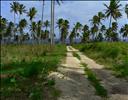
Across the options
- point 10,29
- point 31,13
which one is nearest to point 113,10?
point 31,13

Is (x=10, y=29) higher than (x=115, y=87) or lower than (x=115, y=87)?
lower

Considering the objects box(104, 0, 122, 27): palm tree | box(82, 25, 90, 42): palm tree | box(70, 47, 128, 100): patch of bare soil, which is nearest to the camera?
box(70, 47, 128, 100): patch of bare soil

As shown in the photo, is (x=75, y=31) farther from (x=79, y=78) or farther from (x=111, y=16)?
(x=79, y=78)

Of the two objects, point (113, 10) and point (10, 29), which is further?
point (10, 29)

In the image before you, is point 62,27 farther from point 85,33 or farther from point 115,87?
point 115,87

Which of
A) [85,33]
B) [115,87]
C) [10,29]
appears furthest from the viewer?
[85,33]

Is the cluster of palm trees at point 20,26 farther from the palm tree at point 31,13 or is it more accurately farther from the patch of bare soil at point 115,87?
the patch of bare soil at point 115,87

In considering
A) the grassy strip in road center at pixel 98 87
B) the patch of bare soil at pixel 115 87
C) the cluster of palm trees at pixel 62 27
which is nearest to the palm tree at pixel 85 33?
the cluster of palm trees at pixel 62 27

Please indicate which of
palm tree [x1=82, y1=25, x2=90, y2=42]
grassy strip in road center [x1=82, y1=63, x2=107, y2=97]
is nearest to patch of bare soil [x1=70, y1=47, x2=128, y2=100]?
grassy strip in road center [x1=82, y1=63, x2=107, y2=97]

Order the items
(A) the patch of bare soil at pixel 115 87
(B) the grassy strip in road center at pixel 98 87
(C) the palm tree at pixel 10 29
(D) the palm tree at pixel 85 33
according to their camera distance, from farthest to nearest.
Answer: (D) the palm tree at pixel 85 33 → (C) the palm tree at pixel 10 29 → (B) the grassy strip in road center at pixel 98 87 → (A) the patch of bare soil at pixel 115 87

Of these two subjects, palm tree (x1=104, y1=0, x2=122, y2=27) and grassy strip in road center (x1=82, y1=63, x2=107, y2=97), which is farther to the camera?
palm tree (x1=104, y1=0, x2=122, y2=27)

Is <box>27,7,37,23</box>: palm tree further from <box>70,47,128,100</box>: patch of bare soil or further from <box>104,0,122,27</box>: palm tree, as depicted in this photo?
<box>70,47,128,100</box>: patch of bare soil

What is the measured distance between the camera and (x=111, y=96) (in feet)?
46.3

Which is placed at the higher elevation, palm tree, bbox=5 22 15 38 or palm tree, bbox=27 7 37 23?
palm tree, bbox=27 7 37 23
